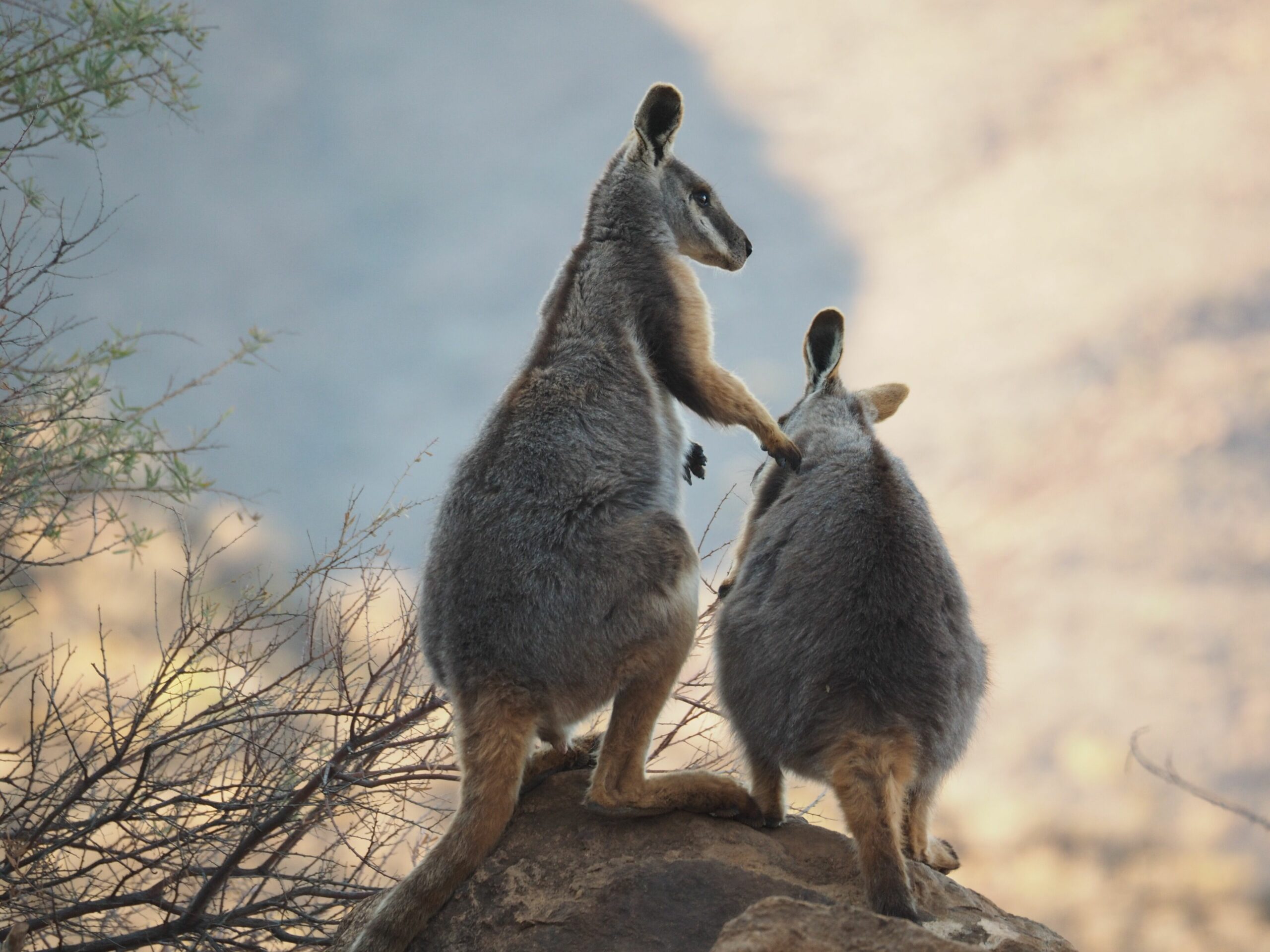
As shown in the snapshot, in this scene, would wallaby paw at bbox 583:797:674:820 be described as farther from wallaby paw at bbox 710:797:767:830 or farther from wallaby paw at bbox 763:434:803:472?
wallaby paw at bbox 763:434:803:472

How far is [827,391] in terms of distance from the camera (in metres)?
5.73

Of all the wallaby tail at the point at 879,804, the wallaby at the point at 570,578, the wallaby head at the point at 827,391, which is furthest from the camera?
the wallaby head at the point at 827,391

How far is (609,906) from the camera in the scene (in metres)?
4.22

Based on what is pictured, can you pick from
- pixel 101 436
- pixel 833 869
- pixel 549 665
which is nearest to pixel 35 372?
pixel 101 436

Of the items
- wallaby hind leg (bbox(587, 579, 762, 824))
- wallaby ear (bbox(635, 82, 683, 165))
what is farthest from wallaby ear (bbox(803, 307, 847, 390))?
wallaby hind leg (bbox(587, 579, 762, 824))

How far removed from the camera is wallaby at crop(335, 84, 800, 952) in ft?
14.2

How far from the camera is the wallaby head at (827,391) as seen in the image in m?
5.57

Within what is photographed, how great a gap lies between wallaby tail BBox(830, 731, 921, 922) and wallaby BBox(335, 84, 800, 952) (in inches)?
22.3

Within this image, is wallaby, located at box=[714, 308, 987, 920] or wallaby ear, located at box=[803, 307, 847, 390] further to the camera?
wallaby ear, located at box=[803, 307, 847, 390]

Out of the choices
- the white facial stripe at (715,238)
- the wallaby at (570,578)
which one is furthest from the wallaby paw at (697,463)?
the white facial stripe at (715,238)

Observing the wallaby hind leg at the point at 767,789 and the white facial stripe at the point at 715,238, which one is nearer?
the wallaby hind leg at the point at 767,789

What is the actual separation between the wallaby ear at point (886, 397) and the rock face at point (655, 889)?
2212mm

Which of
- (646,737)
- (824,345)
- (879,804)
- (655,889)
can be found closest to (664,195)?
(824,345)

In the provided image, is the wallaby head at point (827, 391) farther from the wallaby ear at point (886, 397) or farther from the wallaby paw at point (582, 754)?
the wallaby paw at point (582, 754)
